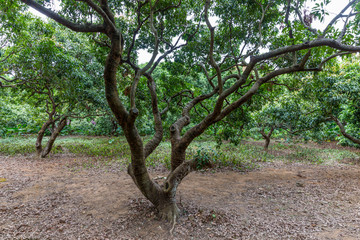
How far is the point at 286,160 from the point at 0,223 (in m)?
9.96

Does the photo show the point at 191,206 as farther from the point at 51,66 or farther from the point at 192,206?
the point at 51,66

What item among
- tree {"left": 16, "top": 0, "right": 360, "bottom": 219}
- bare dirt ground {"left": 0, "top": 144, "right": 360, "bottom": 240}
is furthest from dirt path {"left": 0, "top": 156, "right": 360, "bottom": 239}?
tree {"left": 16, "top": 0, "right": 360, "bottom": 219}

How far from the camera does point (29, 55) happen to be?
670cm

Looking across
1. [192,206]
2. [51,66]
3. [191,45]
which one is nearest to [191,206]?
[192,206]

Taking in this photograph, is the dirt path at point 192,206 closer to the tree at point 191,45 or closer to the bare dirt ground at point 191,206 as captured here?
the bare dirt ground at point 191,206

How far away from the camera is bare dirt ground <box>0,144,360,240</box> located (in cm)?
323

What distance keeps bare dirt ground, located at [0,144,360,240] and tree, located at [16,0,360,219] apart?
0.65 m

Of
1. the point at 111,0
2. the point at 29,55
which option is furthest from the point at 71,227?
the point at 29,55

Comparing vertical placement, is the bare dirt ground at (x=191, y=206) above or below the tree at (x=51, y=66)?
below

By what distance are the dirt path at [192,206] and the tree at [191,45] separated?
645mm

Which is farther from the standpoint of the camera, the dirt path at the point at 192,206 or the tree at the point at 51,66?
the tree at the point at 51,66

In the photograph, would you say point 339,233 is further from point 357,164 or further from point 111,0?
point 357,164

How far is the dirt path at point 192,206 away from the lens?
3.23m

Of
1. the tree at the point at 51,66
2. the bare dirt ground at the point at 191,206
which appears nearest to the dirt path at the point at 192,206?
the bare dirt ground at the point at 191,206
